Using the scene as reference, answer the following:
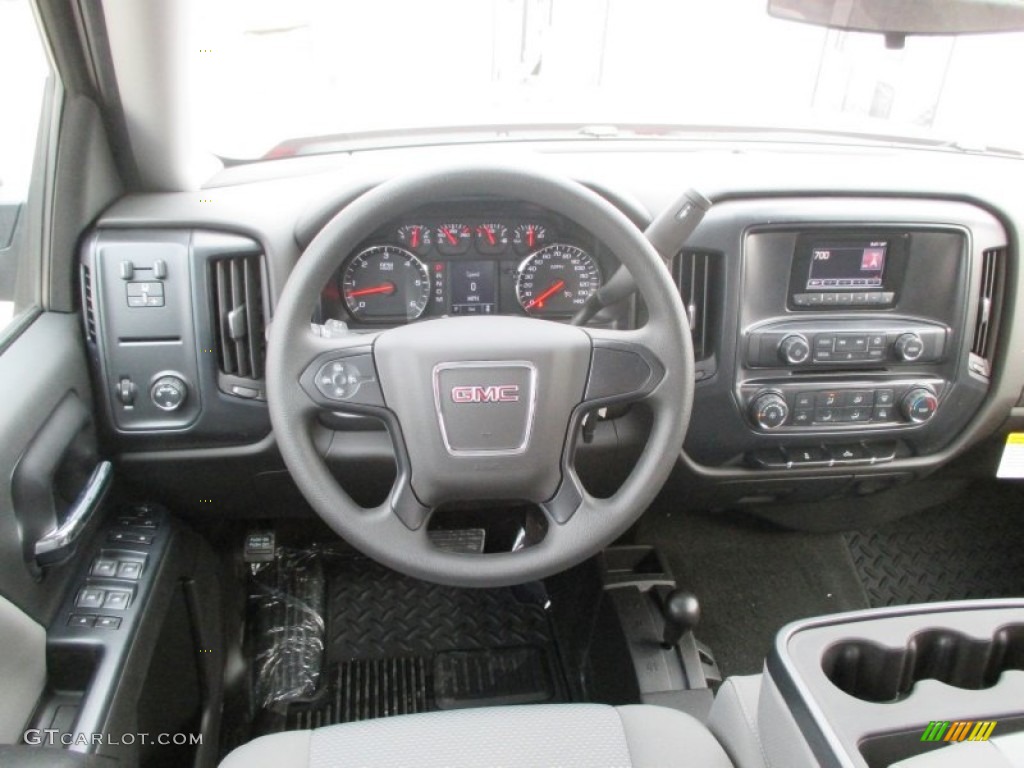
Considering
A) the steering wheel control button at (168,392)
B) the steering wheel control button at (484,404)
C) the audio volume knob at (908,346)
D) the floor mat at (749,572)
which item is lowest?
the floor mat at (749,572)

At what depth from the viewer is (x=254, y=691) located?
1.94 meters

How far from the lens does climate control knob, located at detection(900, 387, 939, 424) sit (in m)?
1.67

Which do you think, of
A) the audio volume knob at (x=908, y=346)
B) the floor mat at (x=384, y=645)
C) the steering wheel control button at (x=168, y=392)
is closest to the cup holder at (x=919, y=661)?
the audio volume knob at (x=908, y=346)

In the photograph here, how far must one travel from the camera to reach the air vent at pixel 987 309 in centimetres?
165

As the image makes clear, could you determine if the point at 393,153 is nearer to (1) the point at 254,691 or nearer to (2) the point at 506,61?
(1) the point at 254,691

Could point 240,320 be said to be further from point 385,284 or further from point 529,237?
point 529,237

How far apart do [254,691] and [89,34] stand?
143cm

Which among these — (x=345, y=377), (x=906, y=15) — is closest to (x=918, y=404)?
(x=906, y=15)

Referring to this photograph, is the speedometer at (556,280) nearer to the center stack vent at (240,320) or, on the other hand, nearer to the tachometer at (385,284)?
the tachometer at (385,284)

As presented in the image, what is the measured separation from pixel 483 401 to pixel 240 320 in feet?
1.65

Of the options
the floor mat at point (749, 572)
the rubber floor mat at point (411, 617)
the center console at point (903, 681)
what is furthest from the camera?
the floor mat at point (749, 572)

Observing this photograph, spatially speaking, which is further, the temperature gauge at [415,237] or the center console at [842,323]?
the center console at [842,323]

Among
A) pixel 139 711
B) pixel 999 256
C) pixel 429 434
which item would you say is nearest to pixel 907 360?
pixel 999 256

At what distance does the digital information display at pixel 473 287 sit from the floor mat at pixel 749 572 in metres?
0.95
